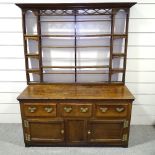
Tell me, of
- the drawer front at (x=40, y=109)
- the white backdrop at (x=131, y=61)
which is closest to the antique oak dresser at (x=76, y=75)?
the drawer front at (x=40, y=109)

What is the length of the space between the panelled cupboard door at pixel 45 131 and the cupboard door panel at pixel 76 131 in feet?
0.26

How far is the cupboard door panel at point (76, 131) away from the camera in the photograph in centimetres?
216

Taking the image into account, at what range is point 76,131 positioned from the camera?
2.20 meters

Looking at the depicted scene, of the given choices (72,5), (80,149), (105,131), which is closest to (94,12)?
(72,5)

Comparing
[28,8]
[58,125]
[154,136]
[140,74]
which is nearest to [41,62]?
[28,8]

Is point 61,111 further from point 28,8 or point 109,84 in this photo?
point 28,8

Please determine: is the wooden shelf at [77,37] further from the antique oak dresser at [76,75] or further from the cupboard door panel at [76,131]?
the cupboard door panel at [76,131]

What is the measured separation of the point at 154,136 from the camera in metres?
2.51

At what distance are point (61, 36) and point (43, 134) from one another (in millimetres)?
1163

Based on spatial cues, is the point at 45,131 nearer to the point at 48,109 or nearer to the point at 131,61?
the point at 48,109

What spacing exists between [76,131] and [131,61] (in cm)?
112

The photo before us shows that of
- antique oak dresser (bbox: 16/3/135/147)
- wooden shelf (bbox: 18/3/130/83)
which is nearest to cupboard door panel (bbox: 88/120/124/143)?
antique oak dresser (bbox: 16/3/135/147)

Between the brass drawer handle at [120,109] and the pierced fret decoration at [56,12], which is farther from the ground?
the pierced fret decoration at [56,12]

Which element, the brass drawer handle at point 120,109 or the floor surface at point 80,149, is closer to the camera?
the brass drawer handle at point 120,109
